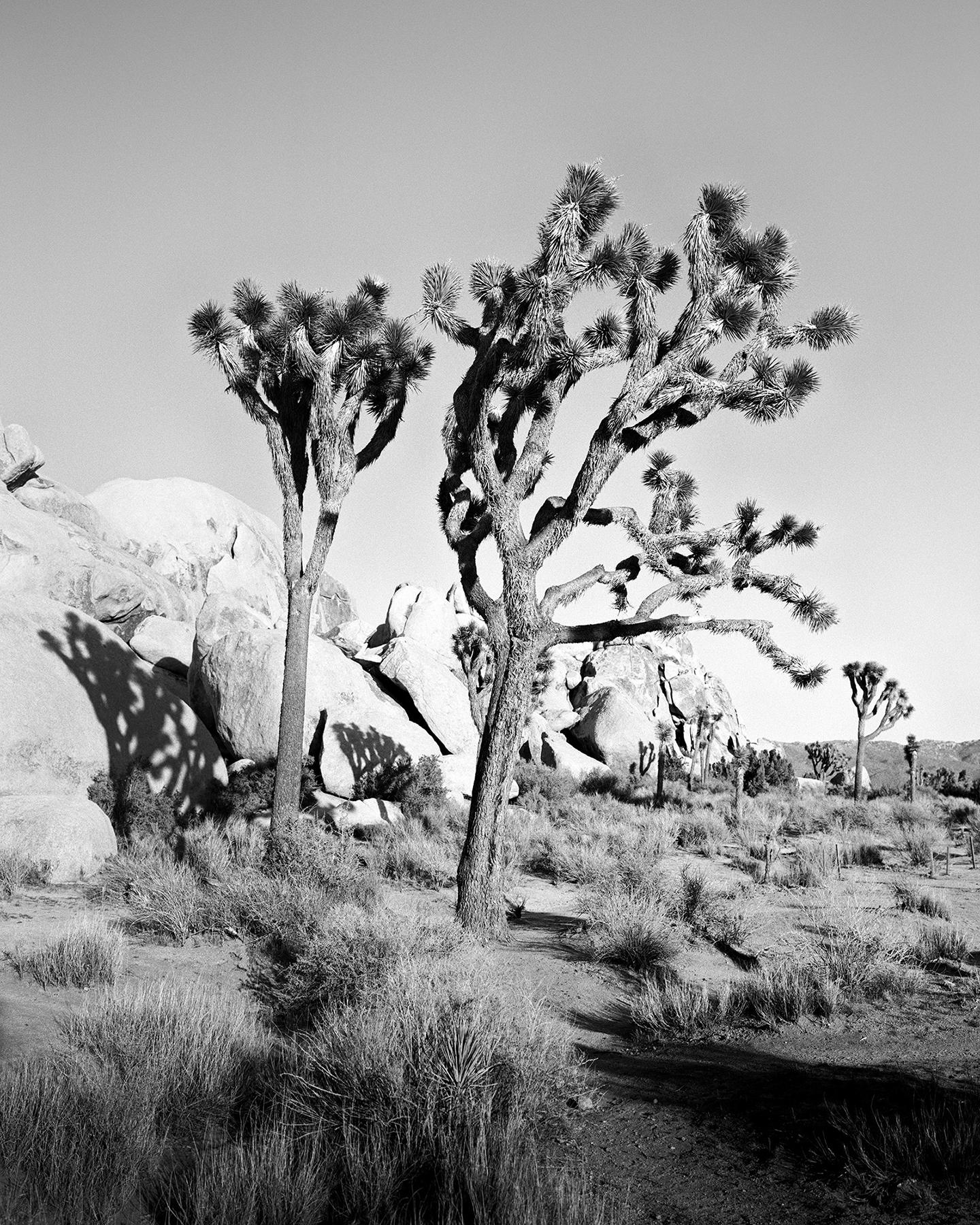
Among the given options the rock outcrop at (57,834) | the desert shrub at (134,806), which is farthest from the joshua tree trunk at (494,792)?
the desert shrub at (134,806)

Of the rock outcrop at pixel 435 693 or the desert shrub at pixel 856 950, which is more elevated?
the rock outcrop at pixel 435 693

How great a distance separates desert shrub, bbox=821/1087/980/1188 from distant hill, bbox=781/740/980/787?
54450 mm

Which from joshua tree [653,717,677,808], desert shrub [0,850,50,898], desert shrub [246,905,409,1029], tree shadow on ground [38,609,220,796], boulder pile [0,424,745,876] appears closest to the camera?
desert shrub [246,905,409,1029]

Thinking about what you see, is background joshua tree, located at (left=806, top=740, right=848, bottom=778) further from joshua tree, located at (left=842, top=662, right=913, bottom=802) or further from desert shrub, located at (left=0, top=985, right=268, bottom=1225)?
desert shrub, located at (left=0, top=985, right=268, bottom=1225)

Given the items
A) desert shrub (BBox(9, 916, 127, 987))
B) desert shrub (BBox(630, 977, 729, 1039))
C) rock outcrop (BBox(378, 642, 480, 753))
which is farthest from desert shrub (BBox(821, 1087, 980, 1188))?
rock outcrop (BBox(378, 642, 480, 753))

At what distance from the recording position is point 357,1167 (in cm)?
356

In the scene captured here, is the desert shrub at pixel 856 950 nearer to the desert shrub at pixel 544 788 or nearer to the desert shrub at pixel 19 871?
the desert shrub at pixel 19 871

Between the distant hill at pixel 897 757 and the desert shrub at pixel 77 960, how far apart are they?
179 ft

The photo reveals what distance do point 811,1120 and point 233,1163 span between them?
2.90m

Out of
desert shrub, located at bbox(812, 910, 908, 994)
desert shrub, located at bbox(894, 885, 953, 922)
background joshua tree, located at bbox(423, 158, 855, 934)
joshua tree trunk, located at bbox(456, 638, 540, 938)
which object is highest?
background joshua tree, located at bbox(423, 158, 855, 934)

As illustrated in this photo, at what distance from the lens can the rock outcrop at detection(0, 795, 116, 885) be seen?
463 inches

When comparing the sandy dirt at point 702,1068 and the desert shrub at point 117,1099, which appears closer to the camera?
the desert shrub at point 117,1099

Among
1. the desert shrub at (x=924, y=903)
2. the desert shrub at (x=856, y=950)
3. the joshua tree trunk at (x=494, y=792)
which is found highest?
the joshua tree trunk at (x=494, y=792)

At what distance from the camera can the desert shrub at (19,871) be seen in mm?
10805
